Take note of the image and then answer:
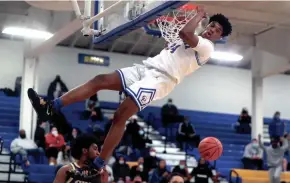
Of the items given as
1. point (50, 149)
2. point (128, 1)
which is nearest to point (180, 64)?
point (128, 1)

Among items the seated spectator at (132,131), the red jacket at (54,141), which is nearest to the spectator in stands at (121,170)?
the red jacket at (54,141)

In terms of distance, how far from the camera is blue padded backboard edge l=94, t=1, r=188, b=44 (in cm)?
485

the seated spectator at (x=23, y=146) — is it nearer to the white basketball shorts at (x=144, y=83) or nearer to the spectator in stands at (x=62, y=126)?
the spectator in stands at (x=62, y=126)

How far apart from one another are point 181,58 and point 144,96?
578mm

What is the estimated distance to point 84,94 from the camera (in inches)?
204

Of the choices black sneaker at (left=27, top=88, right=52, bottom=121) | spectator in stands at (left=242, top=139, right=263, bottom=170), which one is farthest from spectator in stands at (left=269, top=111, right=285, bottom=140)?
black sneaker at (left=27, top=88, right=52, bottom=121)

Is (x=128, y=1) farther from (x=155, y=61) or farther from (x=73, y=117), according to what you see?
(x=73, y=117)

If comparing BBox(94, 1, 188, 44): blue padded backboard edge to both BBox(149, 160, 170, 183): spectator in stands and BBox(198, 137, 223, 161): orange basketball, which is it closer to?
BBox(198, 137, 223, 161): orange basketball

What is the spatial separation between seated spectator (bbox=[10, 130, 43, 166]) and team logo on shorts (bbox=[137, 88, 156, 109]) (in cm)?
864

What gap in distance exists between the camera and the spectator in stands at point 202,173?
1348 centimetres

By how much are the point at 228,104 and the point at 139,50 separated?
418cm

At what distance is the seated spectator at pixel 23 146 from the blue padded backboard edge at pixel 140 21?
26.1 ft

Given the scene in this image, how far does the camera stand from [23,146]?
46.8 feet

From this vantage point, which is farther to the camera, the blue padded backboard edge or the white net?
the white net
